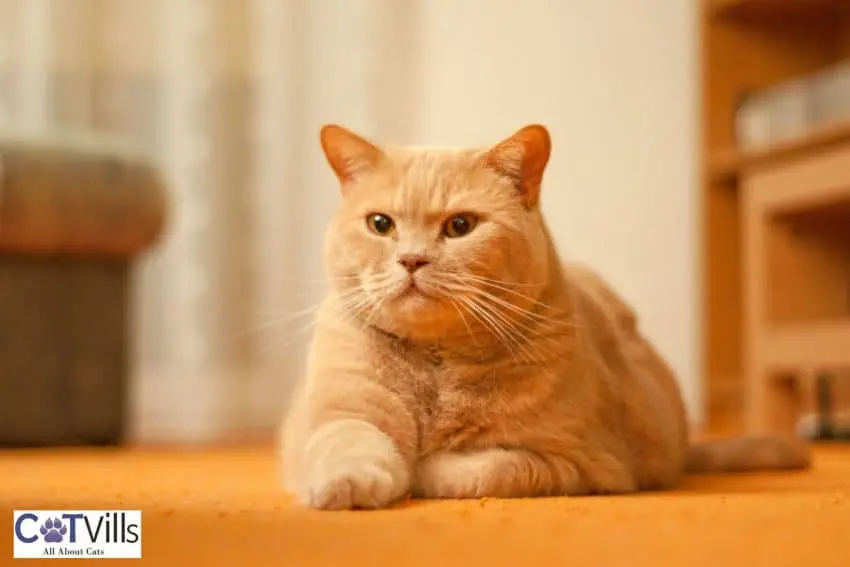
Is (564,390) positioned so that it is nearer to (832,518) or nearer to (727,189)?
(832,518)

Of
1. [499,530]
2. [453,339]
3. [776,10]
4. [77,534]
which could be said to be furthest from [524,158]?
[776,10]

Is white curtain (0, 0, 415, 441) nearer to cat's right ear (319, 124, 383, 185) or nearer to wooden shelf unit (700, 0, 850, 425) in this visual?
wooden shelf unit (700, 0, 850, 425)

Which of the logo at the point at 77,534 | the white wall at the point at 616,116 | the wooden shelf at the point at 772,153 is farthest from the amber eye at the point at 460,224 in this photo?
the white wall at the point at 616,116

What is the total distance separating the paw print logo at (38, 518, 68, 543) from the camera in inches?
40.4

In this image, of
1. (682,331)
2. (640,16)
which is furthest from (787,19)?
(682,331)

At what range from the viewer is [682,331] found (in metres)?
3.32

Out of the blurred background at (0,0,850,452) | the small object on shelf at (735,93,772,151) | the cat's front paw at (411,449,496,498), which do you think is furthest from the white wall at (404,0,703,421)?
the cat's front paw at (411,449,496,498)

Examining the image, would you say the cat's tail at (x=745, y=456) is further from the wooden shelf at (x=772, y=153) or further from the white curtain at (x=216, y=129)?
the white curtain at (x=216, y=129)

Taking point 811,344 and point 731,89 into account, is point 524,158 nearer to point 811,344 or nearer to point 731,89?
point 811,344

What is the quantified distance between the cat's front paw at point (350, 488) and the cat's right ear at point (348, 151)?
1.26 ft

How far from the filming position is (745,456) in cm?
176

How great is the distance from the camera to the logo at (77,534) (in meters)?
0.98

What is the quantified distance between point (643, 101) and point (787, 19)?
1.45ft

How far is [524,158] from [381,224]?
0.59 feet
